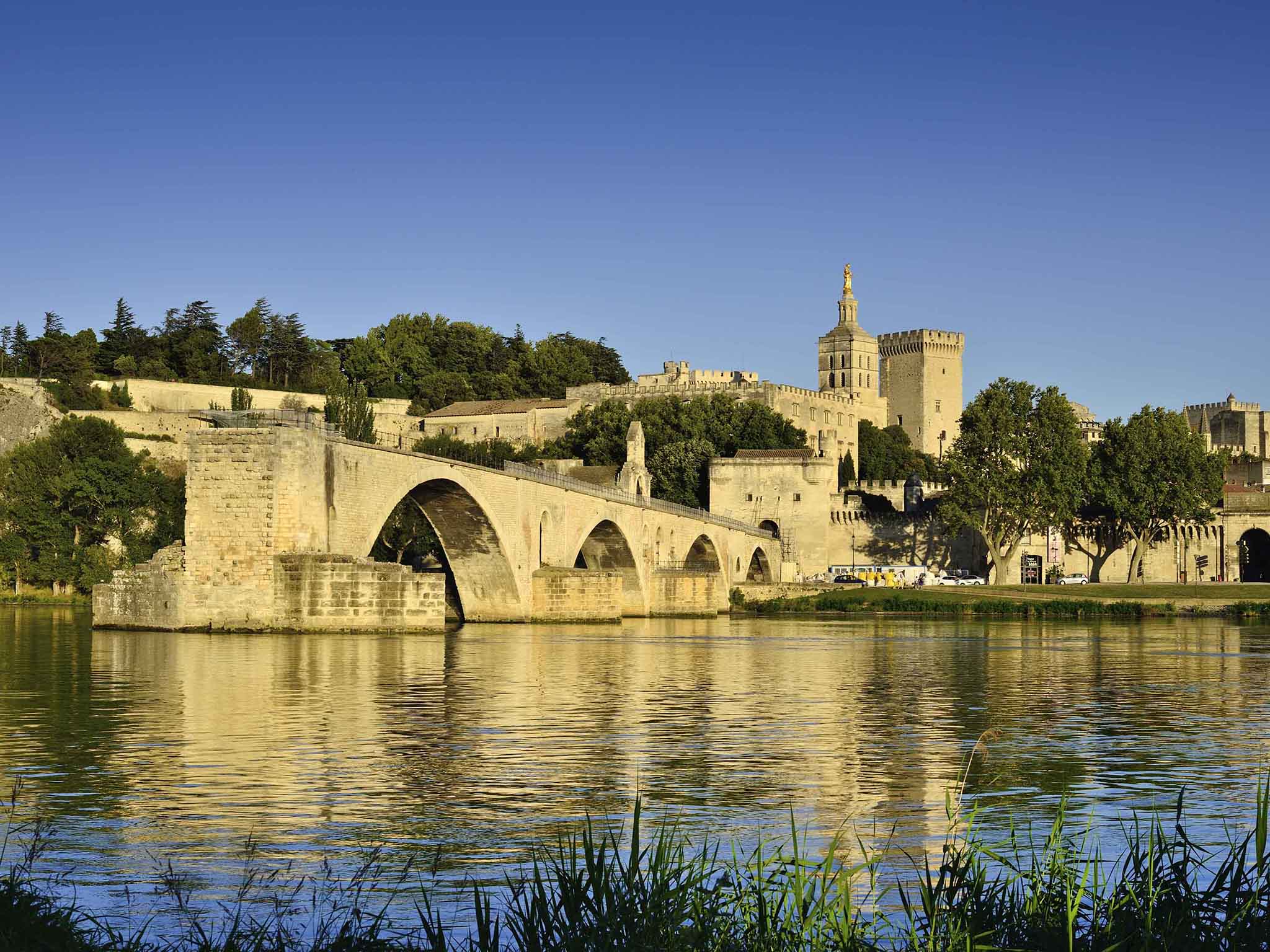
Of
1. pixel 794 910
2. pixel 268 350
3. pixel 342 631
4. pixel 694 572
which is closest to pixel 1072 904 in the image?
pixel 794 910

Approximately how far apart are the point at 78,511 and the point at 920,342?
113 meters

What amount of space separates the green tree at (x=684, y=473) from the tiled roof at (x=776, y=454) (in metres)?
3.00

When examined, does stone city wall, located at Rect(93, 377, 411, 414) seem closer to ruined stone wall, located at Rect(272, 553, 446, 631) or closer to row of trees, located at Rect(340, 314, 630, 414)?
row of trees, located at Rect(340, 314, 630, 414)

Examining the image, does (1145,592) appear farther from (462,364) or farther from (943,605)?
(462,364)

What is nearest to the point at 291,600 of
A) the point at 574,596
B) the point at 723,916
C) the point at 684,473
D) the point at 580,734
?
the point at 574,596

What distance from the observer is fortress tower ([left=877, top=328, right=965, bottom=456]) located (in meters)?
170

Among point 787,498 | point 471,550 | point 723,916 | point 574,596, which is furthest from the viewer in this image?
point 787,498

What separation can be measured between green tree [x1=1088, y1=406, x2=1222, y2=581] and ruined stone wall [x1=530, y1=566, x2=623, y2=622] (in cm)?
4496

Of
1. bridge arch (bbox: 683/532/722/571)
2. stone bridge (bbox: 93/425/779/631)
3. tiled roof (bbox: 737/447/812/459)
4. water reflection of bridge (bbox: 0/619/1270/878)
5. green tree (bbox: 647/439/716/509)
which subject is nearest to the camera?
water reflection of bridge (bbox: 0/619/1270/878)

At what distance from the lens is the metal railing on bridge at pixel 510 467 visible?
151ft

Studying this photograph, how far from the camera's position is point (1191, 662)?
128 feet

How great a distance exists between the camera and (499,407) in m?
133

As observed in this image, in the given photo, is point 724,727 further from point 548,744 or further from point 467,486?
point 467,486

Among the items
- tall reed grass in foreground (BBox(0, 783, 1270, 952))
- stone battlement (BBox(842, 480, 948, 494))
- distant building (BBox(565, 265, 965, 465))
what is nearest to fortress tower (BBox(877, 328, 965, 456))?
distant building (BBox(565, 265, 965, 465))
